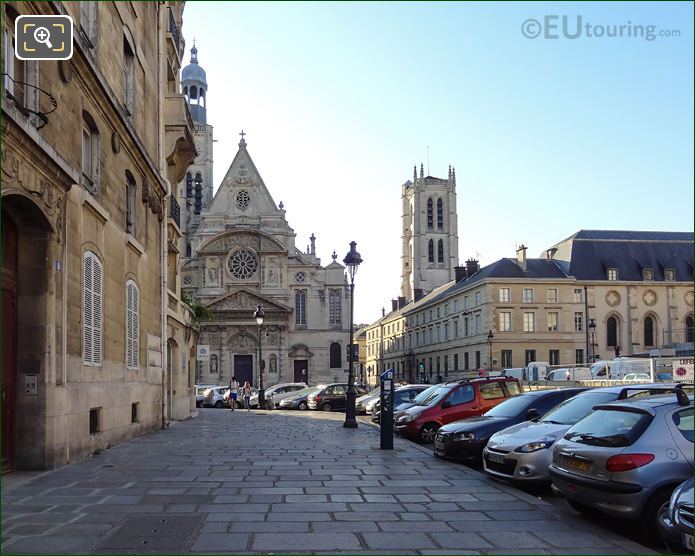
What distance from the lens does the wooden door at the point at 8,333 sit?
1121 centimetres

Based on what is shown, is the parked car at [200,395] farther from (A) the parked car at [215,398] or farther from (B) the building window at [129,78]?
(B) the building window at [129,78]

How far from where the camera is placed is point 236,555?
664cm

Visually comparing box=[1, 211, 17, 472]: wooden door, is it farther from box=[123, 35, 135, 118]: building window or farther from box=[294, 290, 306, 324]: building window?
box=[294, 290, 306, 324]: building window

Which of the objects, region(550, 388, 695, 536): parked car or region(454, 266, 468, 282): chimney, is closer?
region(550, 388, 695, 536): parked car

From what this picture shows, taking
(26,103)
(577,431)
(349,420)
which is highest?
(26,103)

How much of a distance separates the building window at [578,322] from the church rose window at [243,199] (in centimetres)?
3294

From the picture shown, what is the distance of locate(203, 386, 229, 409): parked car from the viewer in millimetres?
45188

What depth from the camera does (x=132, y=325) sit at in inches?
736

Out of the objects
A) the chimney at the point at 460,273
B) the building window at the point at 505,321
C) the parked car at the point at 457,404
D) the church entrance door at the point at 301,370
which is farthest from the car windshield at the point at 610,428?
the chimney at the point at 460,273

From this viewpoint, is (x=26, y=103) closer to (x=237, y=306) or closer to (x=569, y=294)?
(x=237, y=306)

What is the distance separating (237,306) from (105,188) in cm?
5246

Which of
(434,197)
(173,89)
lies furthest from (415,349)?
(173,89)

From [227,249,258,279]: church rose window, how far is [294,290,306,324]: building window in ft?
15.9

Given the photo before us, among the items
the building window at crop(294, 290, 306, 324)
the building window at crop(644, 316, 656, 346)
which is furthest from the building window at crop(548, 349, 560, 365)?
the building window at crop(294, 290, 306, 324)
